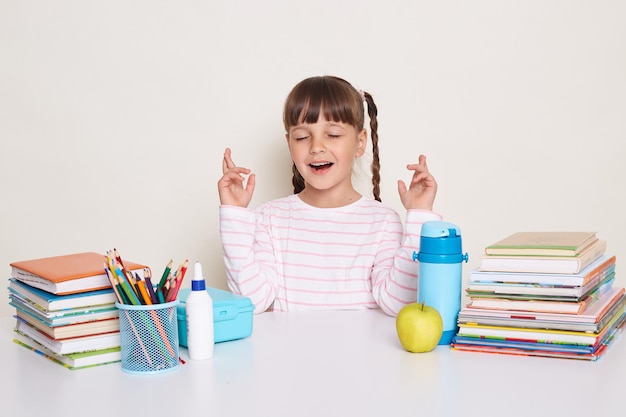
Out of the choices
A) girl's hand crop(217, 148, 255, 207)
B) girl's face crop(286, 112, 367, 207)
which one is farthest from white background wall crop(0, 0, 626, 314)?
girl's hand crop(217, 148, 255, 207)

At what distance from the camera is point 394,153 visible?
2322 mm

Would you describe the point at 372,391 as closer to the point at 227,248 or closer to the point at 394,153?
the point at 227,248

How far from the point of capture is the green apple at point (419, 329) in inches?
46.8

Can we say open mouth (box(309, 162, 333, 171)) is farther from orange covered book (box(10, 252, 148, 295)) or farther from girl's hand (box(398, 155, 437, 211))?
orange covered book (box(10, 252, 148, 295))

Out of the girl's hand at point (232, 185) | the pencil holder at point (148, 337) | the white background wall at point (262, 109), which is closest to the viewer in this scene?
the pencil holder at point (148, 337)

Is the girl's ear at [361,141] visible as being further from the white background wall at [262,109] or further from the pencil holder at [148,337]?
the pencil holder at [148,337]

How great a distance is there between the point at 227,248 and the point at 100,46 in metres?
1.01

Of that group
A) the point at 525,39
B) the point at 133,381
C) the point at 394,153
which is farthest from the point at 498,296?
the point at 525,39

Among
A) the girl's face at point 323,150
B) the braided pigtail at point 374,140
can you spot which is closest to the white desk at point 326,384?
the girl's face at point 323,150

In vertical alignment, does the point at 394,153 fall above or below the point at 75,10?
below

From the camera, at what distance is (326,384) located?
3.40ft

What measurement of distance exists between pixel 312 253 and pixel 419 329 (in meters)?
0.70

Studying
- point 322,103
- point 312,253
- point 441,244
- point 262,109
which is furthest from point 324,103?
point 441,244

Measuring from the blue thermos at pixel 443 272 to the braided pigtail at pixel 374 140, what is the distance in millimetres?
807
